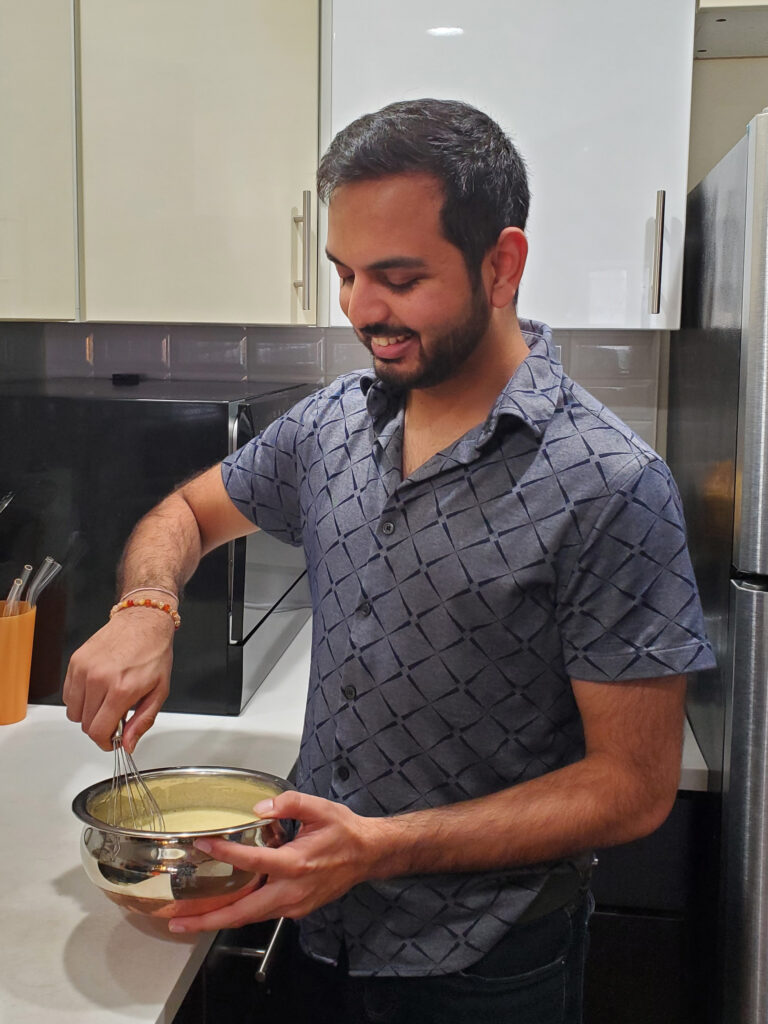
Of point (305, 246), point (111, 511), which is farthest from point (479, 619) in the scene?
point (305, 246)

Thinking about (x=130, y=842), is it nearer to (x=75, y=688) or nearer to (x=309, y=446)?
(x=75, y=688)

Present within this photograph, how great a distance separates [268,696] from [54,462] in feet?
1.51

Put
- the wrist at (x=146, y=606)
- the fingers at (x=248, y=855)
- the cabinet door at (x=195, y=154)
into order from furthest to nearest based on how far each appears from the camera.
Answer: the cabinet door at (x=195, y=154) → the wrist at (x=146, y=606) → the fingers at (x=248, y=855)

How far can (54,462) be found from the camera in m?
1.52

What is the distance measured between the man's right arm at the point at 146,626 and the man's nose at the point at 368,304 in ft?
1.24

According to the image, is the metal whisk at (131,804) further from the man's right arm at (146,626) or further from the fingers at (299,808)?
the fingers at (299,808)

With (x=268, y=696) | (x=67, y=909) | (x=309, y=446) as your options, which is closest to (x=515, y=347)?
(x=309, y=446)

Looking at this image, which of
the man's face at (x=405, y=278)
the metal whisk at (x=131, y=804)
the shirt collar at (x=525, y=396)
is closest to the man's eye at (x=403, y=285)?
the man's face at (x=405, y=278)

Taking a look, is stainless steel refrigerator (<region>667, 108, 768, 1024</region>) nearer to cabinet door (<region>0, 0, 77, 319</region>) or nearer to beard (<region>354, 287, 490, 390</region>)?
beard (<region>354, 287, 490, 390</region>)

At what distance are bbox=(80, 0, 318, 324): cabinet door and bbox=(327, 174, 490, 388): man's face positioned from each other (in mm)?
756

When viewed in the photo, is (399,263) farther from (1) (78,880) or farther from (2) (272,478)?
(1) (78,880)

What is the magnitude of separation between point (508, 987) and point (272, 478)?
587mm

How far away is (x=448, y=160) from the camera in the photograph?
937mm

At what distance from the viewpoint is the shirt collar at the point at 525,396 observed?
977mm
